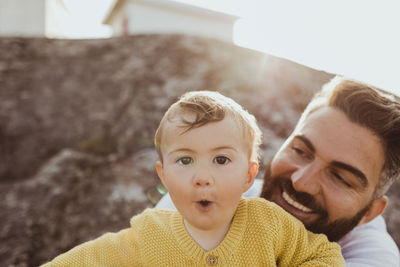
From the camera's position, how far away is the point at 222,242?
1.58 m

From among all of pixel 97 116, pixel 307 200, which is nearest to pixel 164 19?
pixel 97 116

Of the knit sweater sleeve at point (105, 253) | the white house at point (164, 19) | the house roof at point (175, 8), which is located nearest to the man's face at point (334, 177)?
the knit sweater sleeve at point (105, 253)

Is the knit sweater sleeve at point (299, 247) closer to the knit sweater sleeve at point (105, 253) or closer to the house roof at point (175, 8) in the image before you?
the knit sweater sleeve at point (105, 253)

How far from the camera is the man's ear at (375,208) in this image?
2.40 metres

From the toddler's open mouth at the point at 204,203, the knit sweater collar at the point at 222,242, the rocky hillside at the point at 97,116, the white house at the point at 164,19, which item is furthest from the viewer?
the white house at the point at 164,19

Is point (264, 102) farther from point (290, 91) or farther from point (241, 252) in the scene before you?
point (241, 252)

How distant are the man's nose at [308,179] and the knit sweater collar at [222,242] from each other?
25.3 inches

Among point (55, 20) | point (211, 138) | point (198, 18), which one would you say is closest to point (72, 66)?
point (211, 138)

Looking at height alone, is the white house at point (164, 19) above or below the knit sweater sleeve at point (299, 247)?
below

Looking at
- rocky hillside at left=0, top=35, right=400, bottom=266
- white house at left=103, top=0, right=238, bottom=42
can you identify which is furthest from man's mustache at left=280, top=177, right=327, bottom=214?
white house at left=103, top=0, right=238, bottom=42

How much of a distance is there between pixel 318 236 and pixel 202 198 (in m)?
A: 0.76

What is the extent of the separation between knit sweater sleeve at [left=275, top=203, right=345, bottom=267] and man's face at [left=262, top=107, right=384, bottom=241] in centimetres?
47

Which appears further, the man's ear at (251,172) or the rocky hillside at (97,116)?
the rocky hillside at (97,116)

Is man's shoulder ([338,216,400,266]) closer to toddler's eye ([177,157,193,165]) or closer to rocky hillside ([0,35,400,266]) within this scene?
toddler's eye ([177,157,193,165])
